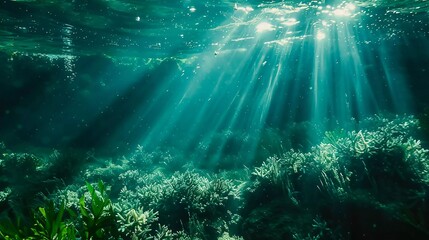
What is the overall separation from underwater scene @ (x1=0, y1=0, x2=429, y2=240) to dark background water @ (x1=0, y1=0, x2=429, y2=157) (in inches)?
4.3

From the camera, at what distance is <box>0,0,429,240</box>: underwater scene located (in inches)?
238

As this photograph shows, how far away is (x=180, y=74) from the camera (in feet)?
72.1

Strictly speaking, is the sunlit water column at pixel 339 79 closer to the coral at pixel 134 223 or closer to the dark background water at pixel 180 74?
the dark background water at pixel 180 74

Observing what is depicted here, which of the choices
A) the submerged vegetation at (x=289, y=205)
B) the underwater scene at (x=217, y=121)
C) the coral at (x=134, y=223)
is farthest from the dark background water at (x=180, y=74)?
the coral at (x=134, y=223)

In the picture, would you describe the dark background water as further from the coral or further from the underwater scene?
the coral

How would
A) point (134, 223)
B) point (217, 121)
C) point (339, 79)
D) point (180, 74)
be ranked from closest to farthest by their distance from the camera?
1. point (134, 223)
2. point (339, 79)
3. point (217, 121)
4. point (180, 74)

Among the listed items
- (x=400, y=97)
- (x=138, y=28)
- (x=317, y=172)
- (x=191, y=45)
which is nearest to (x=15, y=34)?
(x=138, y=28)

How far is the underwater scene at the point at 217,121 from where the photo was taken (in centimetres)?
604

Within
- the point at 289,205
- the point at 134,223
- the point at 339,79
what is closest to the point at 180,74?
the point at 339,79

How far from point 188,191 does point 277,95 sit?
41.5 ft

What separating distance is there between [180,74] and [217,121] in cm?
532

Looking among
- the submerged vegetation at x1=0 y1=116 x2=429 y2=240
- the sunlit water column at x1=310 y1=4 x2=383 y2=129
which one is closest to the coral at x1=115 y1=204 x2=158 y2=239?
the submerged vegetation at x1=0 y1=116 x2=429 y2=240

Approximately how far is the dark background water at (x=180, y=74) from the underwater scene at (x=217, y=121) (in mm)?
108

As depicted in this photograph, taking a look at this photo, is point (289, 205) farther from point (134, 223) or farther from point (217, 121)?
point (217, 121)
